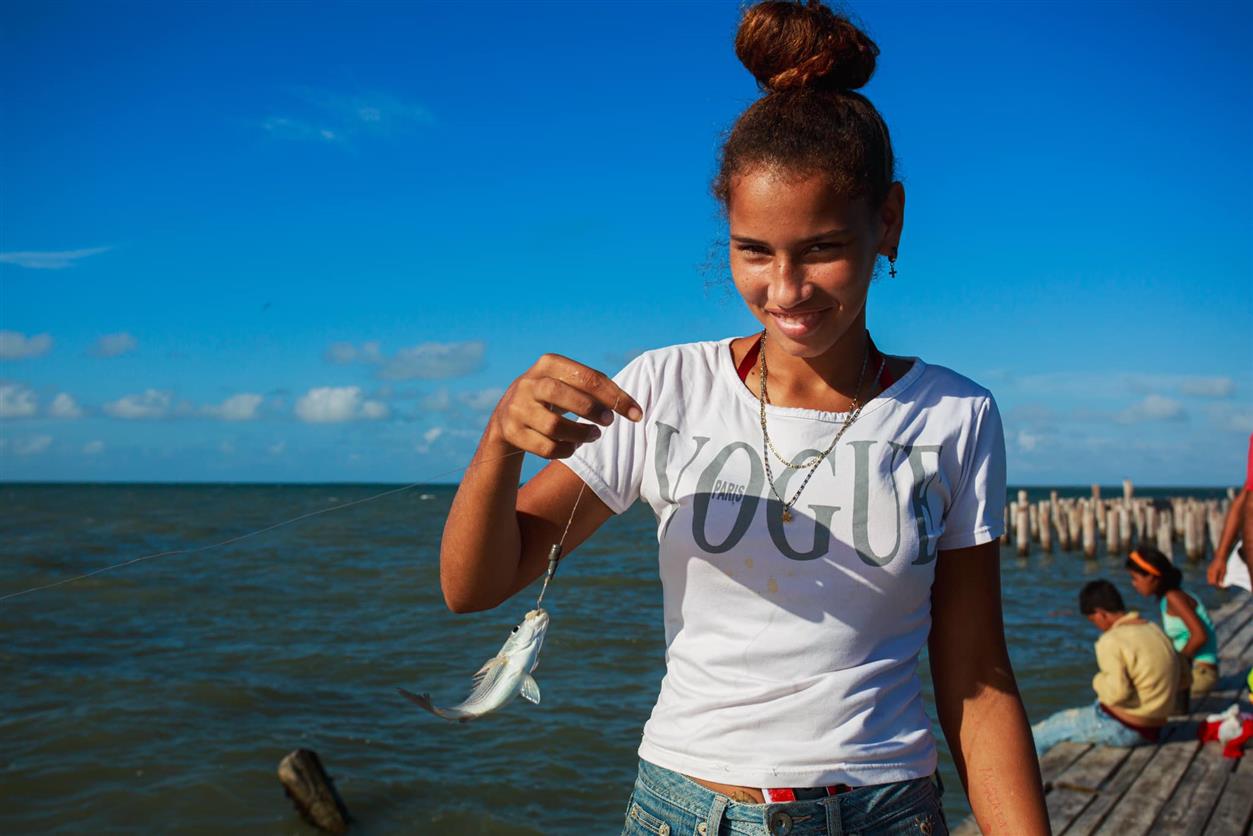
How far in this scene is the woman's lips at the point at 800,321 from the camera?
77.9 inches

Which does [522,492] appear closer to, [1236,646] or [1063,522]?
[1236,646]

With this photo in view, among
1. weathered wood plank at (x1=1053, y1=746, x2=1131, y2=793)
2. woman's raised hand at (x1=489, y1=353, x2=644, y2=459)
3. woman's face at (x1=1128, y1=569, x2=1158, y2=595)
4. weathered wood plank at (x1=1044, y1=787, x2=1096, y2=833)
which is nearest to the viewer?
woman's raised hand at (x1=489, y1=353, x2=644, y2=459)

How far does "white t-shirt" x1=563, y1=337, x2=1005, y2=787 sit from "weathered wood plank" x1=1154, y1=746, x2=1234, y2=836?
527cm

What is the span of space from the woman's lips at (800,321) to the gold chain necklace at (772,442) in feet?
0.63

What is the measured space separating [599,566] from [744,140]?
27.1 meters

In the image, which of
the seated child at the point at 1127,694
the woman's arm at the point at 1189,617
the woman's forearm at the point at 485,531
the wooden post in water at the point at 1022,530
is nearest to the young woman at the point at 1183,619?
the woman's arm at the point at 1189,617

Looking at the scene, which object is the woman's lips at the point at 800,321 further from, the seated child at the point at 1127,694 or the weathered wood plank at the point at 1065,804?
the seated child at the point at 1127,694

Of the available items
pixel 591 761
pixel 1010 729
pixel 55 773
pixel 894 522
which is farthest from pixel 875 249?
pixel 55 773

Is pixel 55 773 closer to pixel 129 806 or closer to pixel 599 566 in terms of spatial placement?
pixel 129 806

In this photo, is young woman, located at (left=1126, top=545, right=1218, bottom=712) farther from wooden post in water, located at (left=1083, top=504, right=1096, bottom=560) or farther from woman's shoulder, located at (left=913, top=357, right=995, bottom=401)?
wooden post in water, located at (left=1083, top=504, right=1096, bottom=560)

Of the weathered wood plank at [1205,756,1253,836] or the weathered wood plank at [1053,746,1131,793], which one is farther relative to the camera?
the weathered wood plank at [1053,746,1131,793]

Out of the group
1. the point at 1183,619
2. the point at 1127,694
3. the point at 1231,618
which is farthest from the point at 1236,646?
the point at 1127,694

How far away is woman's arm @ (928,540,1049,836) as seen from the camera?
80.8 inches

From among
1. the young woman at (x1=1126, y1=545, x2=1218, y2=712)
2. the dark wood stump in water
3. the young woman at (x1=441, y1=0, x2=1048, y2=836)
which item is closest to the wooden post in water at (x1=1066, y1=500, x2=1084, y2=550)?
the young woman at (x1=1126, y1=545, x2=1218, y2=712)
